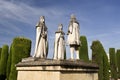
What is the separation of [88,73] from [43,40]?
2939mm

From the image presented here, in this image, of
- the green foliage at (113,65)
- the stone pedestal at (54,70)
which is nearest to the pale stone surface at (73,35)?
the stone pedestal at (54,70)

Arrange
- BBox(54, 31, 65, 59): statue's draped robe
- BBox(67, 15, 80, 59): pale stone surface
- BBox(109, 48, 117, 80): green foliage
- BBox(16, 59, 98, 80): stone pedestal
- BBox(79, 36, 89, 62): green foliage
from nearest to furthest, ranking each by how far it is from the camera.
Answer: BBox(16, 59, 98, 80): stone pedestal
BBox(54, 31, 65, 59): statue's draped robe
BBox(67, 15, 80, 59): pale stone surface
BBox(79, 36, 89, 62): green foliage
BBox(109, 48, 117, 80): green foliage

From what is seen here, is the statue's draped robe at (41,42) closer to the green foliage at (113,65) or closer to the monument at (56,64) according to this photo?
the monument at (56,64)

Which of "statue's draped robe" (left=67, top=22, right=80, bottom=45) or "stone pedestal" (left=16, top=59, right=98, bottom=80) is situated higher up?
"statue's draped robe" (left=67, top=22, right=80, bottom=45)

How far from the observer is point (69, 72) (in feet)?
30.0

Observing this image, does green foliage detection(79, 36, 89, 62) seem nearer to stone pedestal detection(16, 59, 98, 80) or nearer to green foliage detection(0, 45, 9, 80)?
green foliage detection(0, 45, 9, 80)

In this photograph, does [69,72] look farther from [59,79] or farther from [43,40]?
[43,40]


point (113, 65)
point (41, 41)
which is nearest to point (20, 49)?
point (41, 41)

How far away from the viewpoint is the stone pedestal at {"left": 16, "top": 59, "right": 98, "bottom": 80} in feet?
28.5

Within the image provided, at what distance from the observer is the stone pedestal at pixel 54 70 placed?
8.69 meters

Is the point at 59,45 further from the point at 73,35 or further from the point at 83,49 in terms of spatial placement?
the point at 83,49

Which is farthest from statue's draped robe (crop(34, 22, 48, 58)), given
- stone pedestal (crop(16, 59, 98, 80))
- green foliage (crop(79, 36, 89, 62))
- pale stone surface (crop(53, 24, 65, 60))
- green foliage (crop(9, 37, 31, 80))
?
green foliage (crop(79, 36, 89, 62))

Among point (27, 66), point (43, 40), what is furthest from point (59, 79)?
point (43, 40)

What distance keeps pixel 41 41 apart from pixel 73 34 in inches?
73.9
